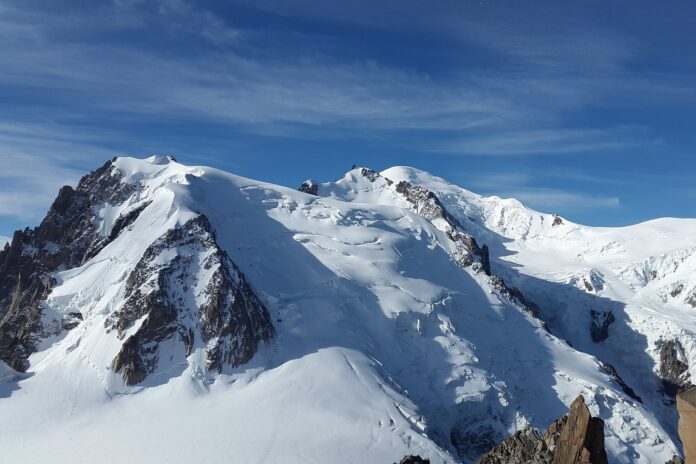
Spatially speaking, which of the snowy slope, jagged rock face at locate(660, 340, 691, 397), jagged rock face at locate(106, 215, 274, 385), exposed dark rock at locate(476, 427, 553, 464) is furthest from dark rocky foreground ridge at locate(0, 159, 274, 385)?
jagged rock face at locate(660, 340, 691, 397)

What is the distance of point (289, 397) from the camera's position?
7769 centimetres

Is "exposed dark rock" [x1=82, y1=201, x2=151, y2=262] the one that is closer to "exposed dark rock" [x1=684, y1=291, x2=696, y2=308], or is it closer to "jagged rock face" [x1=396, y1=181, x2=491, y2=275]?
"jagged rock face" [x1=396, y1=181, x2=491, y2=275]

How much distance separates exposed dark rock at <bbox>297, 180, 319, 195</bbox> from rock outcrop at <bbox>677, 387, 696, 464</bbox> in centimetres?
14587

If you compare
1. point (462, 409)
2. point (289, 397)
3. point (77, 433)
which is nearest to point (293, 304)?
point (289, 397)

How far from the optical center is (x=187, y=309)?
8594cm

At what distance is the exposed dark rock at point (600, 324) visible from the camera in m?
130

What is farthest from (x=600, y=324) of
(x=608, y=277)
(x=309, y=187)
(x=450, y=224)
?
(x=309, y=187)

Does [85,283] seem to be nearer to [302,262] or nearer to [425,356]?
[302,262]

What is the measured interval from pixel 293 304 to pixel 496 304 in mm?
33926

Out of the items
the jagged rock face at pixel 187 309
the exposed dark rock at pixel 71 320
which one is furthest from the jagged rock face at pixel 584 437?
the exposed dark rock at pixel 71 320

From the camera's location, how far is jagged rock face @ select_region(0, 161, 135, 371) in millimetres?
91062

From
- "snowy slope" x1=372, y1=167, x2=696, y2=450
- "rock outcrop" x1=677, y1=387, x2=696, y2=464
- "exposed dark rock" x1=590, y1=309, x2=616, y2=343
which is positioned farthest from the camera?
"exposed dark rock" x1=590, y1=309, x2=616, y2=343

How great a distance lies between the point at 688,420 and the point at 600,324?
5170 inches

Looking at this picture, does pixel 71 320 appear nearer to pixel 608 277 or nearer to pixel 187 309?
pixel 187 309
